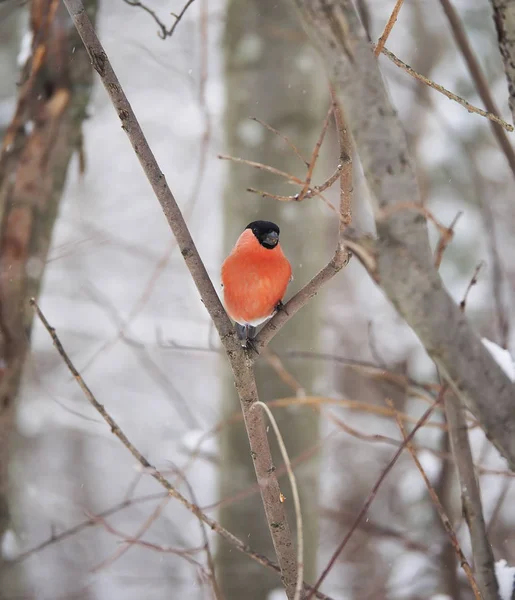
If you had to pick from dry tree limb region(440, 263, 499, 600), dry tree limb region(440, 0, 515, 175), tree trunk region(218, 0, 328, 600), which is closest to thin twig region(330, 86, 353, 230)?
dry tree limb region(440, 263, 499, 600)

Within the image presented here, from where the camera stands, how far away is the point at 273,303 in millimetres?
1863

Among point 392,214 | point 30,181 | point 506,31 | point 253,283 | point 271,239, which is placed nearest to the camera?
point 392,214

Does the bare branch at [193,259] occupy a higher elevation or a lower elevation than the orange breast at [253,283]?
lower

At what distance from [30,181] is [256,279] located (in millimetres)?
867

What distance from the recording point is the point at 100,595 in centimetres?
610

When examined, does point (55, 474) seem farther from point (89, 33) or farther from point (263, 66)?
point (89, 33)

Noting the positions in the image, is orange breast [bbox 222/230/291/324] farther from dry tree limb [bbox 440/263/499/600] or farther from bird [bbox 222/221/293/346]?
dry tree limb [bbox 440/263/499/600]

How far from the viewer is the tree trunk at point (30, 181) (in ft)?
6.77

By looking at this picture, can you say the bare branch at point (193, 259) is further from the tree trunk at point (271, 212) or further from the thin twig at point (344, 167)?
the tree trunk at point (271, 212)

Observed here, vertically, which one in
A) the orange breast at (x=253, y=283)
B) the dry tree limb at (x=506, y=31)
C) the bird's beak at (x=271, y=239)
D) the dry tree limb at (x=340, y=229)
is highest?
the bird's beak at (x=271, y=239)

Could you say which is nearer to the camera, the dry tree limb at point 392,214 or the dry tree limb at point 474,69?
the dry tree limb at point 392,214

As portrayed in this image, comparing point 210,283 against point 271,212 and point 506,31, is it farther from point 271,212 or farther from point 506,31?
point 271,212

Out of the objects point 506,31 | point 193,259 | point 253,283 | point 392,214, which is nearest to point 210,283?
point 193,259

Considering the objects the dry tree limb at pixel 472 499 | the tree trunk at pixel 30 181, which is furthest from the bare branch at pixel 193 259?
the tree trunk at pixel 30 181
